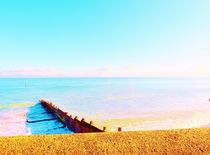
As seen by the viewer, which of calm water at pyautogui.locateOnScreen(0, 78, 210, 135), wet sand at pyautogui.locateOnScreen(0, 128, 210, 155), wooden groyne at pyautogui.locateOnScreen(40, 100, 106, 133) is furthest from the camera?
calm water at pyautogui.locateOnScreen(0, 78, 210, 135)

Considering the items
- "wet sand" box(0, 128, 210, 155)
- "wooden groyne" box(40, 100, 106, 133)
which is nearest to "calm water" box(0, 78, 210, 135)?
"wooden groyne" box(40, 100, 106, 133)

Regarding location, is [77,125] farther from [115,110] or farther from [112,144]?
[115,110]

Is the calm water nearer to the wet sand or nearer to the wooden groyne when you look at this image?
the wooden groyne

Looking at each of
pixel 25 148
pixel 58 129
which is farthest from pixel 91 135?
pixel 58 129

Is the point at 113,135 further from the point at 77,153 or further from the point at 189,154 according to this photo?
the point at 189,154

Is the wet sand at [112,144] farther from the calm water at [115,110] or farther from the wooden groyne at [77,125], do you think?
the calm water at [115,110]

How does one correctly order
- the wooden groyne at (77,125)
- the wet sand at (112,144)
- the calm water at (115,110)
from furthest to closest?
the calm water at (115,110) < the wooden groyne at (77,125) < the wet sand at (112,144)

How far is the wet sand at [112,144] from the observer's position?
5684mm

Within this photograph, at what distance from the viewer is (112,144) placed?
19.6 feet

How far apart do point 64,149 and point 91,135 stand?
3.14ft

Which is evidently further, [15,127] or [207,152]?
[15,127]

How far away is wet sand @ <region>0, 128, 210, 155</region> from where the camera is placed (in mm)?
5684

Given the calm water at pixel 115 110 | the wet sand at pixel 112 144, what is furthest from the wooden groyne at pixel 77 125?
the wet sand at pixel 112 144

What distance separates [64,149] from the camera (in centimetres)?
570
